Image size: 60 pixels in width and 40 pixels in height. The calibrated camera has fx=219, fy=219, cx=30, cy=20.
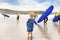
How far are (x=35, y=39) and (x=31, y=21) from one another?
0.72 m

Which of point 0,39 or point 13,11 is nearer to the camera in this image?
point 0,39

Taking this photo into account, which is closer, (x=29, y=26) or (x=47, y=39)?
(x=47, y=39)

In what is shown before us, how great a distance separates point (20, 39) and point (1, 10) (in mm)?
25169

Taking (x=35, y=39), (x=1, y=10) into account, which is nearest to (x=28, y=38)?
(x=35, y=39)

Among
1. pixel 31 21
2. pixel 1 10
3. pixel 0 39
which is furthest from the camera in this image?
pixel 1 10

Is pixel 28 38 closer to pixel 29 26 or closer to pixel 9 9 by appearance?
pixel 29 26

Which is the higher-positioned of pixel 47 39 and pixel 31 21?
pixel 31 21

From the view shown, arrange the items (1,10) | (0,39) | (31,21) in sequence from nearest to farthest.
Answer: (0,39)
(31,21)
(1,10)

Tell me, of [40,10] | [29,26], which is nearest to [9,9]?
[40,10]

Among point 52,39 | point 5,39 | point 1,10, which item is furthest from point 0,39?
point 1,10

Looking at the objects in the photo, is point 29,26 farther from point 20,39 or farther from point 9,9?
point 9,9

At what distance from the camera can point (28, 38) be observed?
7008 mm

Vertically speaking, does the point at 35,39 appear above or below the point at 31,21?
below

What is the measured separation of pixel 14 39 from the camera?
6719mm
